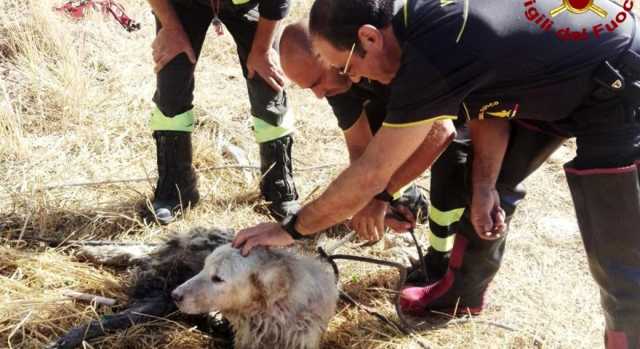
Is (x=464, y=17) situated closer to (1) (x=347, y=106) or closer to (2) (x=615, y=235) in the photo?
(1) (x=347, y=106)

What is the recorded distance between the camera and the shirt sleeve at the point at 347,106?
3.44 metres

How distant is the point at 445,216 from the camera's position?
3893mm

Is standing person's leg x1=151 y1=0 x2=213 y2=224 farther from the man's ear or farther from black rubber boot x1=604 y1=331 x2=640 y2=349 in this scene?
black rubber boot x1=604 y1=331 x2=640 y2=349

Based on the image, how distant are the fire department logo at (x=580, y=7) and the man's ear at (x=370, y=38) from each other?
2.68 feet

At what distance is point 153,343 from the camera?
11.1ft

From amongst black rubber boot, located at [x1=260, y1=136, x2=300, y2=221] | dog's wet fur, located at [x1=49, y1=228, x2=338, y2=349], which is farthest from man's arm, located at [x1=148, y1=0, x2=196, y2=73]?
dog's wet fur, located at [x1=49, y1=228, x2=338, y2=349]

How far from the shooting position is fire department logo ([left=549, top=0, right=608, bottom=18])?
2.69 metres

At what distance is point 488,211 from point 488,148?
0.34 metres

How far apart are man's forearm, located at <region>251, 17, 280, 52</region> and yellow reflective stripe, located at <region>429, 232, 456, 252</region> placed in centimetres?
176

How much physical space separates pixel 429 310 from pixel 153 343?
1739 mm

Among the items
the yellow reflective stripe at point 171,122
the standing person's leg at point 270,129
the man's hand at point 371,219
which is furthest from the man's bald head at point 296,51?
the yellow reflective stripe at point 171,122

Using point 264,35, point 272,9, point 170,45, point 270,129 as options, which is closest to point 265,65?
point 264,35

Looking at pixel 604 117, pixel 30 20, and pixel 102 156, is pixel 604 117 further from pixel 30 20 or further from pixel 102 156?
pixel 30 20

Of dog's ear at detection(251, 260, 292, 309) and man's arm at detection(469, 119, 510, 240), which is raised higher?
man's arm at detection(469, 119, 510, 240)
